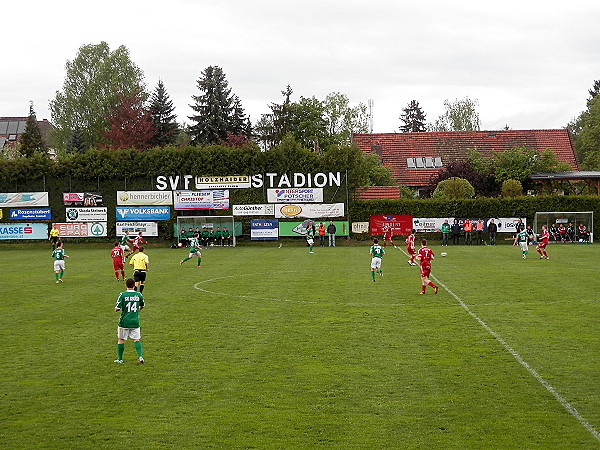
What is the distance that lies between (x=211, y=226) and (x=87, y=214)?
949 centimetres

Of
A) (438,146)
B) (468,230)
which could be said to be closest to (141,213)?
(468,230)

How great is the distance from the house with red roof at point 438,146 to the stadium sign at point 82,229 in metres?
30.7

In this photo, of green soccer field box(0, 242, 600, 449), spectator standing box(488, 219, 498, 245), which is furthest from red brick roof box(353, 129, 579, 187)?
green soccer field box(0, 242, 600, 449)

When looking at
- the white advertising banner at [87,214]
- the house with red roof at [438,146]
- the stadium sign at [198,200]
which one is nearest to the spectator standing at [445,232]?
the stadium sign at [198,200]

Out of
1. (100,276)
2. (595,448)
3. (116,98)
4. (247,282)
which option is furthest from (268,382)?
(116,98)

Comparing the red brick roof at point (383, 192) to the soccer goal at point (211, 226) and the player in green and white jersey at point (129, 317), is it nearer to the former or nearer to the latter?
the soccer goal at point (211, 226)

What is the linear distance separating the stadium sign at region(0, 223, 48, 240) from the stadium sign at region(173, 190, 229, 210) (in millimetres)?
9896

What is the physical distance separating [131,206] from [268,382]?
43.6 m

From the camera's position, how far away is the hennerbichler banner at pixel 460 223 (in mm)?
53125

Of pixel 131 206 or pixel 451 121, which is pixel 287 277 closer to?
pixel 131 206

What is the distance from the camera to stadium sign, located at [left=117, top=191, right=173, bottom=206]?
5353cm

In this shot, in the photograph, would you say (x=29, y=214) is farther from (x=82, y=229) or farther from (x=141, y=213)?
(x=141, y=213)

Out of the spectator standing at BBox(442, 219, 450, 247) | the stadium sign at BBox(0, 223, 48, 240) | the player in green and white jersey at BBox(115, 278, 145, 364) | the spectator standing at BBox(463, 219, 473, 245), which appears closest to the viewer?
the player in green and white jersey at BBox(115, 278, 145, 364)

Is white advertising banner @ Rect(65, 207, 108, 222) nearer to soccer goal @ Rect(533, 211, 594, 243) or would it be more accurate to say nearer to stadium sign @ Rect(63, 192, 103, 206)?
stadium sign @ Rect(63, 192, 103, 206)
